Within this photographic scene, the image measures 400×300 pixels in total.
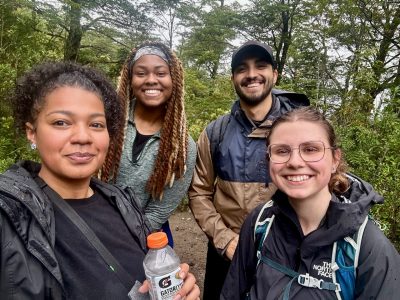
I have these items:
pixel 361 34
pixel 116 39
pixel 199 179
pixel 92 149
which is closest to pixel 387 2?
pixel 361 34

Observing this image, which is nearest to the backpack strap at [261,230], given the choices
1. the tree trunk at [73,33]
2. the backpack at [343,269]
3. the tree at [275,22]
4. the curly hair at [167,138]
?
the backpack at [343,269]

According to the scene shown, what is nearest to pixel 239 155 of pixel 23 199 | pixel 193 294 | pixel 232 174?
pixel 232 174

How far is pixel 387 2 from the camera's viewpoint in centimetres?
997

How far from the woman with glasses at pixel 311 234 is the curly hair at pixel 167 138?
851 mm

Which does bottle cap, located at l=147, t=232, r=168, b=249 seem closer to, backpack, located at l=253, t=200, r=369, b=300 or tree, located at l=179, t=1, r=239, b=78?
backpack, located at l=253, t=200, r=369, b=300

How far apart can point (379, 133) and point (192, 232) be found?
146 inches

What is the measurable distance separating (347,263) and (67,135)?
153cm

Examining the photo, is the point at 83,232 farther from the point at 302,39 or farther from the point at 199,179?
the point at 302,39

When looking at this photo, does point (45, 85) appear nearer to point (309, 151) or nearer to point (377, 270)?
point (309, 151)

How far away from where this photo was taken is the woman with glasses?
1.58 metres

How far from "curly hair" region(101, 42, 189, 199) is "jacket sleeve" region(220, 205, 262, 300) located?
84cm

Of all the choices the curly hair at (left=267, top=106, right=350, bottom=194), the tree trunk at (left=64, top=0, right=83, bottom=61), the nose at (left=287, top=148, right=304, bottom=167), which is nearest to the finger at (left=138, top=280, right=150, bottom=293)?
the nose at (left=287, top=148, right=304, bottom=167)

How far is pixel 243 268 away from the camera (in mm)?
2090

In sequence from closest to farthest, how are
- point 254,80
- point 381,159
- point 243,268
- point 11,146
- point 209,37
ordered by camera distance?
point 243,268 < point 254,80 < point 381,159 < point 11,146 < point 209,37
